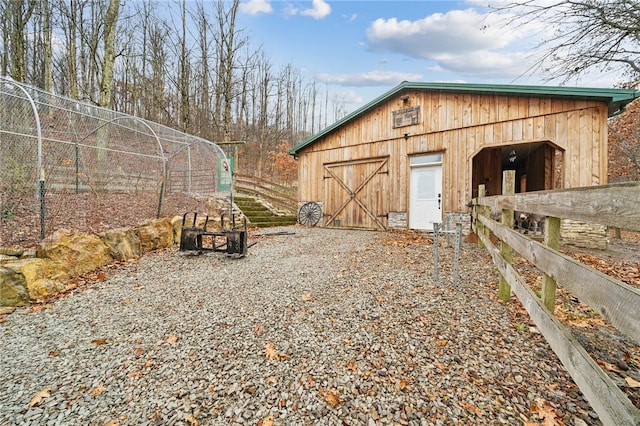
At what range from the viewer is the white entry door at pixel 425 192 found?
8523 millimetres

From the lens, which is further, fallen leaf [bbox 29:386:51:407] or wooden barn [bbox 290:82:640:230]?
wooden barn [bbox 290:82:640:230]

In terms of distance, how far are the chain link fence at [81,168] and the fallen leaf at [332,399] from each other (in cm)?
585

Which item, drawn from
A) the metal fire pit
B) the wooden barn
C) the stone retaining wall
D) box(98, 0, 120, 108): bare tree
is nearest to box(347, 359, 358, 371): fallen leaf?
the metal fire pit

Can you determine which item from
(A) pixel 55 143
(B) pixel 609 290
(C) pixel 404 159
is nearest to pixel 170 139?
(A) pixel 55 143

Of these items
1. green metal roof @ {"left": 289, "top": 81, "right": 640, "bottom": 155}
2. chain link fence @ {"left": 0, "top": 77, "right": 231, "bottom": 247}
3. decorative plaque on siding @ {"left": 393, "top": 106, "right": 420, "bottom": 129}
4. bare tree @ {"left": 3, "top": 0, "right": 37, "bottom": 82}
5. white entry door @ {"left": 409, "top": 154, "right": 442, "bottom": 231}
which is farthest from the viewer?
bare tree @ {"left": 3, "top": 0, "right": 37, "bottom": 82}

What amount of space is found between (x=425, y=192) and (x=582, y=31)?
505cm

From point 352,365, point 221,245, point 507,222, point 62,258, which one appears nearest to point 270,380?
point 352,365

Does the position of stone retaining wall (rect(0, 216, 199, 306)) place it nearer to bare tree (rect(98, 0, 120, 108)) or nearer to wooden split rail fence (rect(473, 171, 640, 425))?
wooden split rail fence (rect(473, 171, 640, 425))

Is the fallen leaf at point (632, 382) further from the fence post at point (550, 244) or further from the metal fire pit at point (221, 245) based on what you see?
the metal fire pit at point (221, 245)

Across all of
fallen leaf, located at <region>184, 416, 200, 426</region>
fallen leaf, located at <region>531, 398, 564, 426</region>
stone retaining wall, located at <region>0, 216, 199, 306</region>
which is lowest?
fallen leaf, located at <region>184, 416, 200, 426</region>

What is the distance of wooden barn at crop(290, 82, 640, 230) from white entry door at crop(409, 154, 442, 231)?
0.03 meters

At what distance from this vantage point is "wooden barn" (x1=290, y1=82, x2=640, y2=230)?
6496mm

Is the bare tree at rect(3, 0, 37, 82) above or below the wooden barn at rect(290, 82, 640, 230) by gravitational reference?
above

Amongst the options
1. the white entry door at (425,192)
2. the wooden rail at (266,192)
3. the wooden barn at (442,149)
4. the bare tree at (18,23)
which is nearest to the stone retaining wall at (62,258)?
the wooden barn at (442,149)
